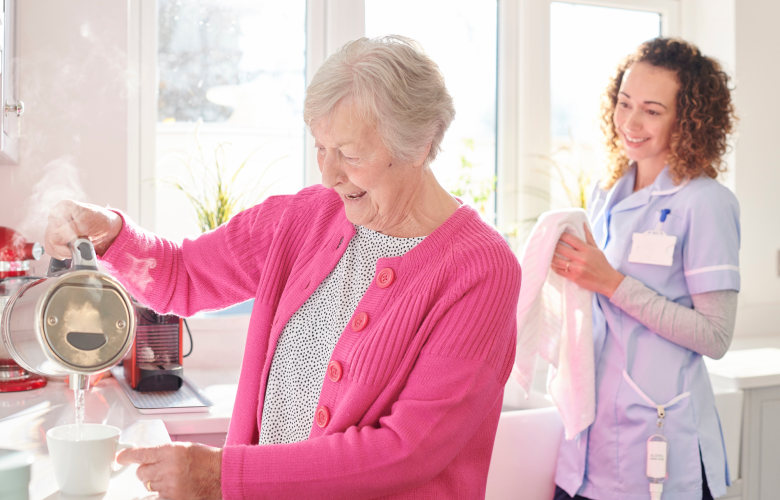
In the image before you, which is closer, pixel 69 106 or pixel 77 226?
pixel 77 226

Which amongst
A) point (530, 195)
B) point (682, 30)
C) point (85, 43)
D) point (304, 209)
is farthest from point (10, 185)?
point (682, 30)

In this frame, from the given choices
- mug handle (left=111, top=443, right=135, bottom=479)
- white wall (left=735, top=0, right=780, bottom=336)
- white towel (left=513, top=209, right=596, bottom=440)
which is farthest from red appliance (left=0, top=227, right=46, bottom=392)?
white wall (left=735, top=0, right=780, bottom=336)

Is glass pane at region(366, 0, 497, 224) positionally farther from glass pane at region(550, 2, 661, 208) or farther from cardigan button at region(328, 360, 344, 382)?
cardigan button at region(328, 360, 344, 382)

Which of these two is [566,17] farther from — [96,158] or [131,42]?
[96,158]

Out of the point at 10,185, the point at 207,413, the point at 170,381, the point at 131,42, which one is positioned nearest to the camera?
the point at 207,413

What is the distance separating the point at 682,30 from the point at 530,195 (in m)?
1.10

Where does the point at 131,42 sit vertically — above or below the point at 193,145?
above

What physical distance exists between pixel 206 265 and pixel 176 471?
47 centimetres

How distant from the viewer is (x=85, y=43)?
183 centimetres

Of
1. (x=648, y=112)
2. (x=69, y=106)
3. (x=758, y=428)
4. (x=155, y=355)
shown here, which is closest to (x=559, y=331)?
(x=648, y=112)

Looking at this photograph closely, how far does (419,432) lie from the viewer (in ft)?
2.94

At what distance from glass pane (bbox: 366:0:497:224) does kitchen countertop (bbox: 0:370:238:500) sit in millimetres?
1282

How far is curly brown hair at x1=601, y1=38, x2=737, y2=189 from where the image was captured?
1747mm

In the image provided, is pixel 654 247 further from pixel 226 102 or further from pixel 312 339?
pixel 226 102
